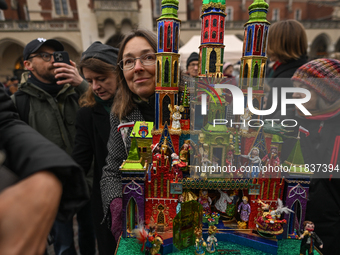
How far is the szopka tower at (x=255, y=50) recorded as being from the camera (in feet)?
4.36

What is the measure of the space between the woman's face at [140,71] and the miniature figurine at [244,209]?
3.57 ft

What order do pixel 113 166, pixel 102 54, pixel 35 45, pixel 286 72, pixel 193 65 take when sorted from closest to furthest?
1. pixel 113 166
2. pixel 102 54
3. pixel 35 45
4. pixel 286 72
5. pixel 193 65

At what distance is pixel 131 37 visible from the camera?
1.70 m

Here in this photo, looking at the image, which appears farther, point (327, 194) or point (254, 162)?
point (327, 194)

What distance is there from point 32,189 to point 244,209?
130 cm

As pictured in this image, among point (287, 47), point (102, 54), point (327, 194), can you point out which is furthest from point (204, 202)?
point (287, 47)

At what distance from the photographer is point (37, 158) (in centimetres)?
66

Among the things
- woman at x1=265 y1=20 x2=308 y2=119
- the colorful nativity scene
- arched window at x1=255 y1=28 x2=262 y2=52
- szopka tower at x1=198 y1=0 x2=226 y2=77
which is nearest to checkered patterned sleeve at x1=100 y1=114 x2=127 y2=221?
the colorful nativity scene

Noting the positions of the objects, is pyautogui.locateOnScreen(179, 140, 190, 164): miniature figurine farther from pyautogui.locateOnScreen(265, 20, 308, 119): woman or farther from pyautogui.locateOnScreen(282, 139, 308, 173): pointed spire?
pyautogui.locateOnScreen(265, 20, 308, 119): woman

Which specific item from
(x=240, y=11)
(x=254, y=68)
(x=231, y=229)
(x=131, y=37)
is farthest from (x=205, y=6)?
(x=240, y=11)

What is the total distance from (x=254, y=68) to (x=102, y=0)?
56.9 ft

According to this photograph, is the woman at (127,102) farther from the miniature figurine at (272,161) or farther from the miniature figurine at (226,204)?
the miniature figurine at (272,161)

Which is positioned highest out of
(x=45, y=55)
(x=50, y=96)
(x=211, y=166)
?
(x=45, y=55)

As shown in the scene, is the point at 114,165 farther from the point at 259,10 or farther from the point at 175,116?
the point at 259,10
